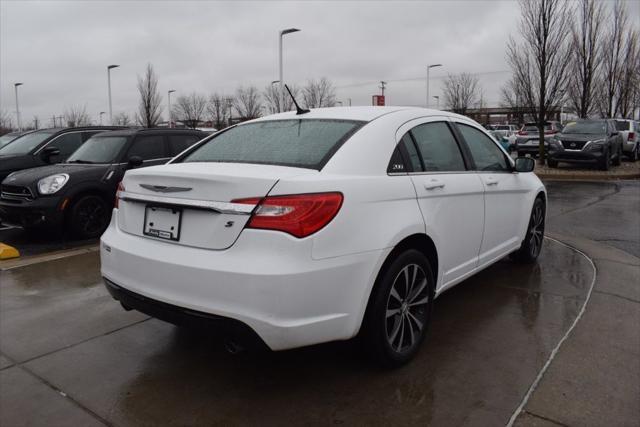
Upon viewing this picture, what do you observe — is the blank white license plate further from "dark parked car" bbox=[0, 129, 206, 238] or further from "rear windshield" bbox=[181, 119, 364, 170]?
"dark parked car" bbox=[0, 129, 206, 238]

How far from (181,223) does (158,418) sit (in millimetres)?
1004

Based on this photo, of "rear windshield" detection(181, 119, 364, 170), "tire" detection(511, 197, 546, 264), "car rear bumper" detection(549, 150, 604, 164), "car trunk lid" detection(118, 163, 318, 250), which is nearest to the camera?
"car trunk lid" detection(118, 163, 318, 250)

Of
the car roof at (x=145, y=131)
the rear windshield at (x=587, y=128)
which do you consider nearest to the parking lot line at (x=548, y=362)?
the car roof at (x=145, y=131)

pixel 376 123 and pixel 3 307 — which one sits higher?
pixel 376 123

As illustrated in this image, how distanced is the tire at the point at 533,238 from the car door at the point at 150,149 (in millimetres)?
5270

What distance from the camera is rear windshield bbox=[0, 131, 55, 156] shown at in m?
9.32

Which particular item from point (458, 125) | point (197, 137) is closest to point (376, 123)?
point (458, 125)

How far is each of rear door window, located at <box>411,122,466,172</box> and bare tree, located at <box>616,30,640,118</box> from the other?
92.3 ft

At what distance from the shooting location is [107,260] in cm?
311

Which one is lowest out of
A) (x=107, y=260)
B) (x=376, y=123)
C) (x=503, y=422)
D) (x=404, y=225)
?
(x=503, y=422)

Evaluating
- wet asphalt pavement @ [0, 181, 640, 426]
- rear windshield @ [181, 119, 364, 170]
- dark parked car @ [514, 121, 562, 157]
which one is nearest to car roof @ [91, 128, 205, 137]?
wet asphalt pavement @ [0, 181, 640, 426]

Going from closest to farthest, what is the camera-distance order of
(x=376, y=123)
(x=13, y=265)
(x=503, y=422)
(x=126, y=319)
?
1. (x=503, y=422)
2. (x=376, y=123)
3. (x=126, y=319)
4. (x=13, y=265)

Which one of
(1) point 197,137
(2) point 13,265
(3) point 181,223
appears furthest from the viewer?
(1) point 197,137

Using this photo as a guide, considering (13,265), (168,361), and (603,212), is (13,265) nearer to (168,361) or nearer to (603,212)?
(168,361)
